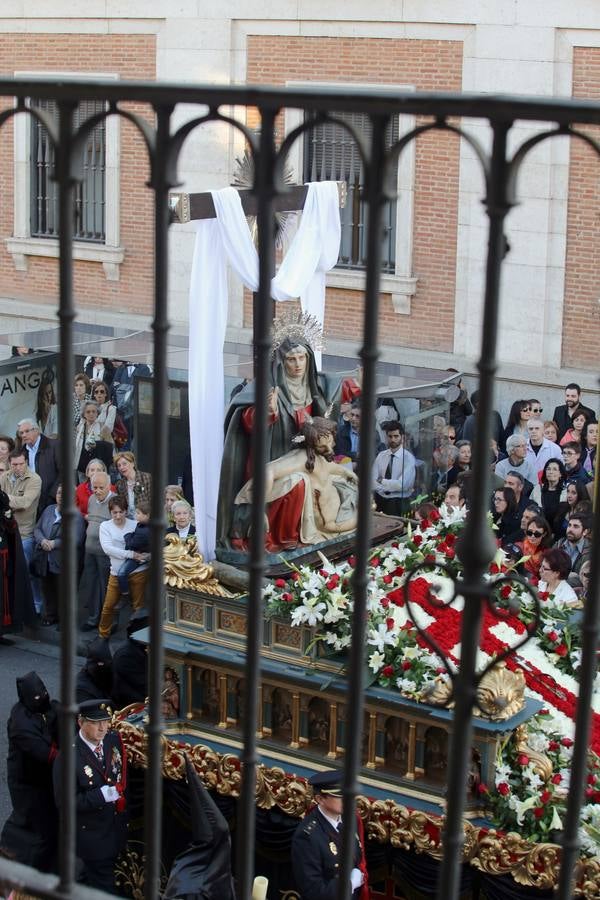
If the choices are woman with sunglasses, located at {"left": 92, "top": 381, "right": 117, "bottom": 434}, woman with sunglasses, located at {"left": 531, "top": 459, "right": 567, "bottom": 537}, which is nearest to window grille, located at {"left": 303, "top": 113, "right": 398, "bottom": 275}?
woman with sunglasses, located at {"left": 92, "top": 381, "right": 117, "bottom": 434}

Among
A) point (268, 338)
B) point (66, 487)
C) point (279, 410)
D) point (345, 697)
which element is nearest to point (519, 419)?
point (279, 410)

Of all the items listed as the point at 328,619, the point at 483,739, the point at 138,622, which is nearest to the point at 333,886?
the point at 483,739

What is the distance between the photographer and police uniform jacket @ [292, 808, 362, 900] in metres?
5.61

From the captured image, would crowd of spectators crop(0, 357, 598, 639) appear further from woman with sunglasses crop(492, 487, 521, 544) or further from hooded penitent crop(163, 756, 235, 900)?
hooded penitent crop(163, 756, 235, 900)

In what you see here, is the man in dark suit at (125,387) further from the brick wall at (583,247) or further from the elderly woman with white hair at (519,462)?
the brick wall at (583,247)

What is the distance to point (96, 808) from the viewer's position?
6340 mm

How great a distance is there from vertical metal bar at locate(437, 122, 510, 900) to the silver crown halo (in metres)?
6.09

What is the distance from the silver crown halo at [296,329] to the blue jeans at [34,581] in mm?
3099

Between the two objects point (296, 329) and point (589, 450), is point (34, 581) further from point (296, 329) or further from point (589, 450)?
point (589, 450)

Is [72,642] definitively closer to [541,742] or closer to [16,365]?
[541,742]

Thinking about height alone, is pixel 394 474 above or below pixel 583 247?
below

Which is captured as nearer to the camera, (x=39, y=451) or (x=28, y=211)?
(x=39, y=451)

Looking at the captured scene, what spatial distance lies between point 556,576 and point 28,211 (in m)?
13.6

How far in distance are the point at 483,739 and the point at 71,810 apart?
4.02 meters
